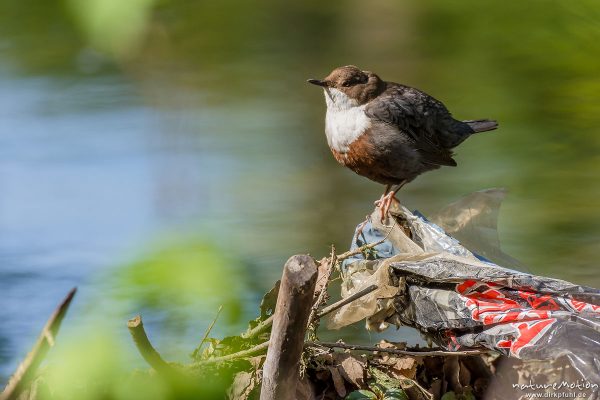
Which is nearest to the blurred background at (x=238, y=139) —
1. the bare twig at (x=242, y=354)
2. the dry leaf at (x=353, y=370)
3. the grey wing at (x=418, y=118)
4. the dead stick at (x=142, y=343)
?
the dead stick at (x=142, y=343)

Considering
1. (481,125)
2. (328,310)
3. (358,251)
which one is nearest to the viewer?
(328,310)

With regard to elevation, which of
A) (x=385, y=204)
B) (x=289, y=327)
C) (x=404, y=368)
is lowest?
(x=404, y=368)

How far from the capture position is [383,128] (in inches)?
127

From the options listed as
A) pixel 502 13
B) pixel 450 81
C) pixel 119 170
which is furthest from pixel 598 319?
pixel 502 13

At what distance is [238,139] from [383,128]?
2507mm

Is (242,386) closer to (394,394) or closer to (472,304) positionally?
(394,394)

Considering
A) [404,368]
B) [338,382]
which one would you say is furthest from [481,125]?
[338,382]

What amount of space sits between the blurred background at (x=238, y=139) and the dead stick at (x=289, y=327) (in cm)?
10

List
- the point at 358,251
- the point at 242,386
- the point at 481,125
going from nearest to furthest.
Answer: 1. the point at 242,386
2. the point at 358,251
3. the point at 481,125

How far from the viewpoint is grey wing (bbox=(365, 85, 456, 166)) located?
128 inches

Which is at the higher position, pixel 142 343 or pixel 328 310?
pixel 142 343

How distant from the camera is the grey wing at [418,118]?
3.25 metres

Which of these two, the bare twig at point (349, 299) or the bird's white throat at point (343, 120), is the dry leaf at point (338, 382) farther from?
the bird's white throat at point (343, 120)

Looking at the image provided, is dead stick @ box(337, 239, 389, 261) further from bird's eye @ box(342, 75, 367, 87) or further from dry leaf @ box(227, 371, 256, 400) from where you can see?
bird's eye @ box(342, 75, 367, 87)
